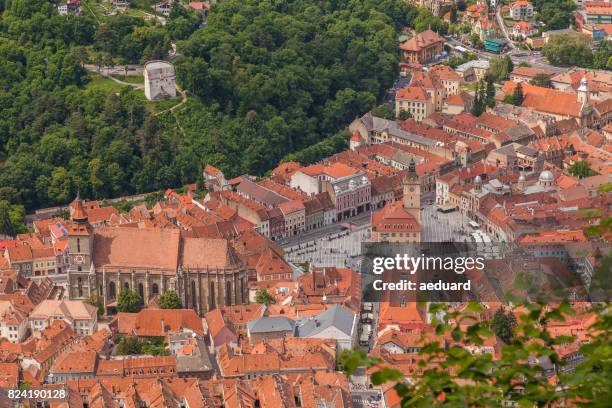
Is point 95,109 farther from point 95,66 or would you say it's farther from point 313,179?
point 313,179

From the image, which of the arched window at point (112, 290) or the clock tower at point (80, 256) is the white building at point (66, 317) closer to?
the clock tower at point (80, 256)

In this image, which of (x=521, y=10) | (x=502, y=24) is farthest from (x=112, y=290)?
(x=521, y=10)

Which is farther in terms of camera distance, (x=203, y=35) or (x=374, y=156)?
(x=203, y=35)

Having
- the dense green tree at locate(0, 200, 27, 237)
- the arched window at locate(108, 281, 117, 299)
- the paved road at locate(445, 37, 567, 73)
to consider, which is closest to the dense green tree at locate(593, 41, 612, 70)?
the paved road at locate(445, 37, 567, 73)

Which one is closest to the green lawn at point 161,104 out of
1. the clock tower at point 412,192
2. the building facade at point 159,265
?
the clock tower at point 412,192

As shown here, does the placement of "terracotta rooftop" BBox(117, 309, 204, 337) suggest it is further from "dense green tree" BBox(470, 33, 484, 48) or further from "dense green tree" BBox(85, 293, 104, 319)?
"dense green tree" BBox(470, 33, 484, 48)

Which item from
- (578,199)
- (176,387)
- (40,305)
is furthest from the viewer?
(578,199)

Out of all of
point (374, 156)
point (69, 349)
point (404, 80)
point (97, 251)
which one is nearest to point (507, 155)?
point (374, 156)
